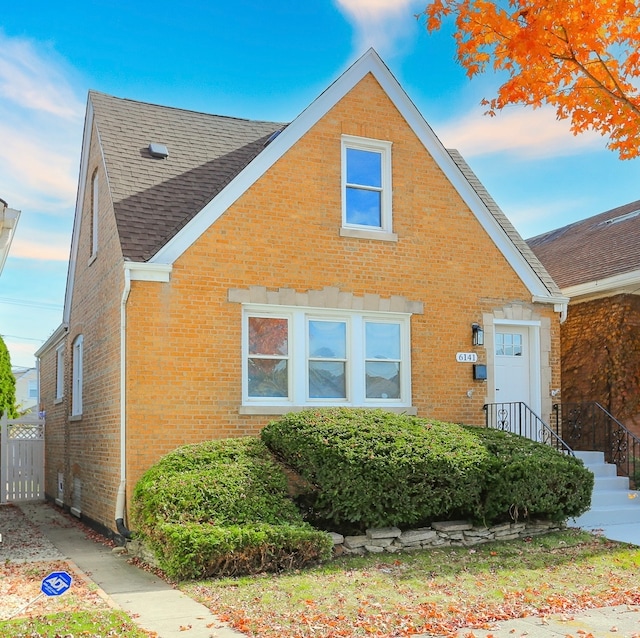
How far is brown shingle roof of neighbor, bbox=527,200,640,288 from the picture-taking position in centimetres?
1622

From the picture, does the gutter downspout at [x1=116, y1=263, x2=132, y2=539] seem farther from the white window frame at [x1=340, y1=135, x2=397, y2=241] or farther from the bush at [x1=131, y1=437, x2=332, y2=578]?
the white window frame at [x1=340, y1=135, x2=397, y2=241]

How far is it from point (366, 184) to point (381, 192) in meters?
0.30

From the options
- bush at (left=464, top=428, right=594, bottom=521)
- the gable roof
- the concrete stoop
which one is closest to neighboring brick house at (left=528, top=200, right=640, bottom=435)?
the gable roof

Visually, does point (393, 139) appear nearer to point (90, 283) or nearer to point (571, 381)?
point (90, 283)

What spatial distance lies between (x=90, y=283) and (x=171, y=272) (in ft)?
11.3

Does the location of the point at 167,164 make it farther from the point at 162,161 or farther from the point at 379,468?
the point at 379,468

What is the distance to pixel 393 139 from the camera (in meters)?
13.2

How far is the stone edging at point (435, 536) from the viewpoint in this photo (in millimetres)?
9656

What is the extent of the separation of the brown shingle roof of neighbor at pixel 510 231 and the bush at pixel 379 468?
205 inches

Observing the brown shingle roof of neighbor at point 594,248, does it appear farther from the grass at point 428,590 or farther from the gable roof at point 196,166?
the grass at point 428,590

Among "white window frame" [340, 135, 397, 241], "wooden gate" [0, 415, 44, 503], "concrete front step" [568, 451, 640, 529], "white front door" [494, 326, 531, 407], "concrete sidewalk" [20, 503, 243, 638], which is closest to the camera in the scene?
"concrete sidewalk" [20, 503, 243, 638]

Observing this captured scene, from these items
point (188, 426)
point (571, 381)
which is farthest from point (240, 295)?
point (571, 381)

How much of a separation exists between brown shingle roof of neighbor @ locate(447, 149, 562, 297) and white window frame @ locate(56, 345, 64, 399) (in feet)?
32.3

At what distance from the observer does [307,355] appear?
12.2m
